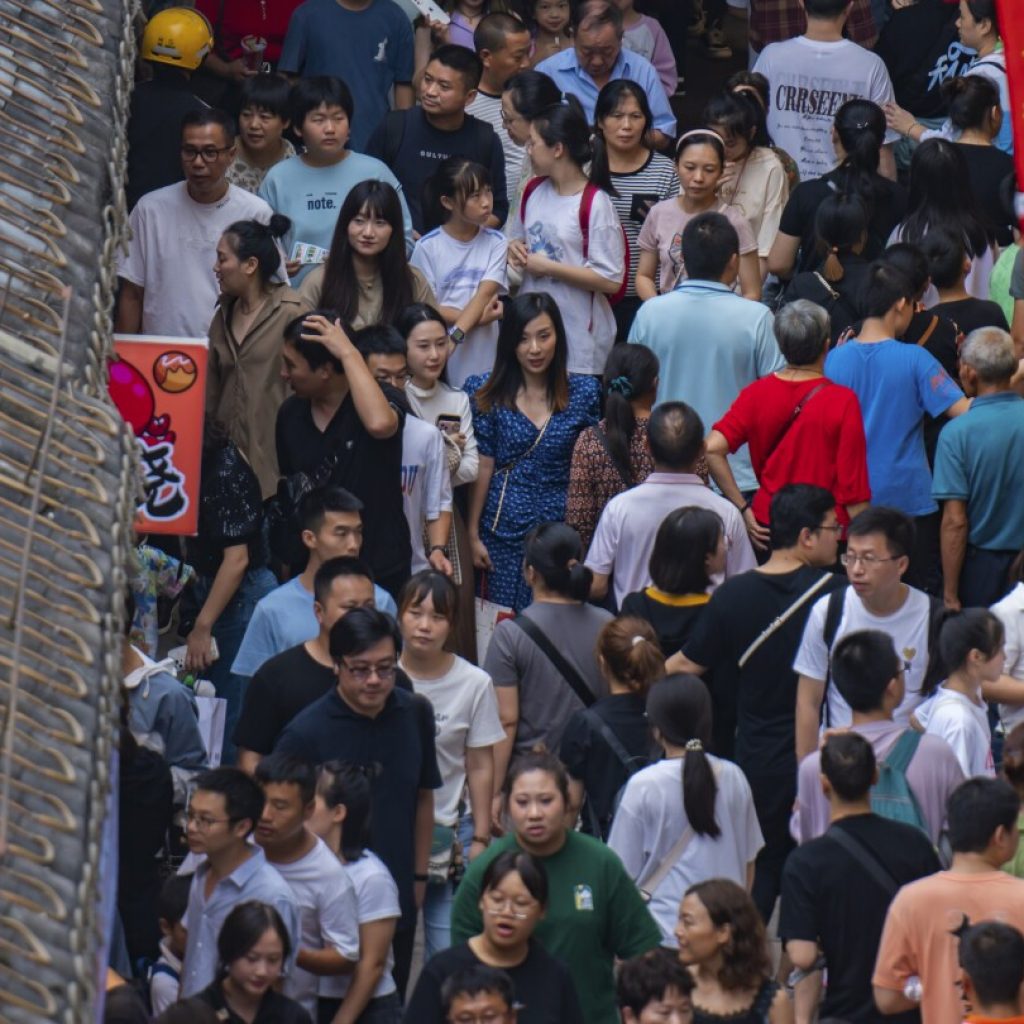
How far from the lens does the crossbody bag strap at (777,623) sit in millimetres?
8391

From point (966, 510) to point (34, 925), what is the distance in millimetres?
6956

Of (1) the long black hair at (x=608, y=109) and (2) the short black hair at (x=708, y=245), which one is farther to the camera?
(1) the long black hair at (x=608, y=109)

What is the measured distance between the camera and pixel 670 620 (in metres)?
8.68

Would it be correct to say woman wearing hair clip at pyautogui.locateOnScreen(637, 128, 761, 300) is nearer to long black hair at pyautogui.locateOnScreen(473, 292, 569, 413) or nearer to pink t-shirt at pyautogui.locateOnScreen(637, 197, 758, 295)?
pink t-shirt at pyautogui.locateOnScreen(637, 197, 758, 295)

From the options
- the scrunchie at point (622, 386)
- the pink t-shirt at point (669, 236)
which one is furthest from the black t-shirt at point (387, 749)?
the pink t-shirt at point (669, 236)

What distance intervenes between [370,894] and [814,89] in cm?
708

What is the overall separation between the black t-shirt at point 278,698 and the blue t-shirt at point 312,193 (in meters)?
3.72

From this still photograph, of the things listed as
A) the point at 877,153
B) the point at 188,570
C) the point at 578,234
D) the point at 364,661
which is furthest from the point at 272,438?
the point at 877,153

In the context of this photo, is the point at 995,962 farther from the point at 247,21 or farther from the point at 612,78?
the point at 247,21

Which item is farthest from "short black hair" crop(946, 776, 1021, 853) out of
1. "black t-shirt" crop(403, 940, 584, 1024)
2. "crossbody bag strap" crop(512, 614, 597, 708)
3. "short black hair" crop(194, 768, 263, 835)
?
"short black hair" crop(194, 768, 263, 835)

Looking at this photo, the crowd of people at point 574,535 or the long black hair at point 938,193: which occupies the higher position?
the long black hair at point 938,193

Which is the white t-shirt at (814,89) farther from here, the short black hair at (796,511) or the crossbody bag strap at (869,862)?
the crossbody bag strap at (869,862)

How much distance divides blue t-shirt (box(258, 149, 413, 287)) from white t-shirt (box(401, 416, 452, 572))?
1.78 meters

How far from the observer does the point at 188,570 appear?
9.53 meters
